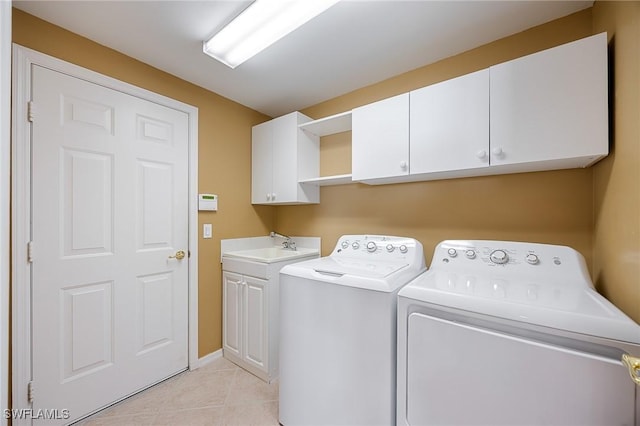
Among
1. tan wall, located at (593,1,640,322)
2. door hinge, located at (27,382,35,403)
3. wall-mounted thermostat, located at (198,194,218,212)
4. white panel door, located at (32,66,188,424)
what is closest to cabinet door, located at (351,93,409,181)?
tan wall, located at (593,1,640,322)

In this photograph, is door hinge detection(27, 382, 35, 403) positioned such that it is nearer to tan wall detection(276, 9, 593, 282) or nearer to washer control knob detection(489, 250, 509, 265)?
tan wall detection(276, 9, 593, 282)

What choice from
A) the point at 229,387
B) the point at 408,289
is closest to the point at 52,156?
the point at 229,387

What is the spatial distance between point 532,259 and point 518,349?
23.6 inches

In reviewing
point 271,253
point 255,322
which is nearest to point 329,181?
point 271,253

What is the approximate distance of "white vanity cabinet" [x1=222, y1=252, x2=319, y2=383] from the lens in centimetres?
198

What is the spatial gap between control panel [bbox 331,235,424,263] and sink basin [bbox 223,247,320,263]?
45cm

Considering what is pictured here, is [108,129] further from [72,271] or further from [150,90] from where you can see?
[72,271]

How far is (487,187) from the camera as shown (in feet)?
5.49

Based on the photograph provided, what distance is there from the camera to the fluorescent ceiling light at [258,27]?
4.32 feet

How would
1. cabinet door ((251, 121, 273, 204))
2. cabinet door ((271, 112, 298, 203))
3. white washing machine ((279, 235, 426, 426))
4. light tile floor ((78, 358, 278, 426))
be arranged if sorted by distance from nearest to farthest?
white washing machine ((279, 235, 426, 426)) → light tile floor ((78, 358, 278, 426)) → cabinet door ((271, 112, 298, 203)) → cabinet door ((251, 121, 273, 204))

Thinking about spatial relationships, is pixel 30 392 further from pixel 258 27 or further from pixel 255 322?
pixel 258 27

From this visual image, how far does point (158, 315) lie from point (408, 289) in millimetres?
1875

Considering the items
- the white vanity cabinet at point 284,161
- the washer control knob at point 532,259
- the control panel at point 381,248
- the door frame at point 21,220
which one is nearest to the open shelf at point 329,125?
the white vanity cabinet at point 284,161

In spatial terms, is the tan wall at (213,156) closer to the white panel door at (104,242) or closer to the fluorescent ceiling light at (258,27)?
the white panel door at (104,242)
